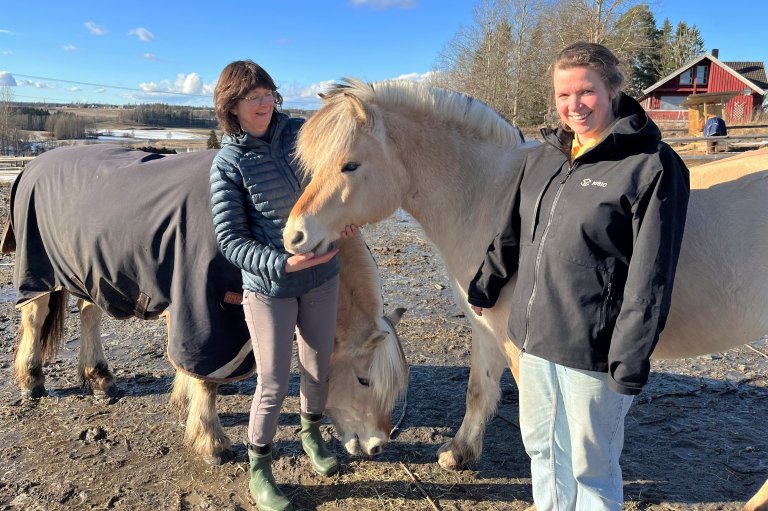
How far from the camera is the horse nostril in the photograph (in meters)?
1.93

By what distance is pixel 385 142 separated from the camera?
2092mm

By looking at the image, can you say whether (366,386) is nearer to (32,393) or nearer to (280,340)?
(280,340)

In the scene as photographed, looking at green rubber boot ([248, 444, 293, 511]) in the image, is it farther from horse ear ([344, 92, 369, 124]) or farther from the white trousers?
horse ear ([344, 92, 369, 124])

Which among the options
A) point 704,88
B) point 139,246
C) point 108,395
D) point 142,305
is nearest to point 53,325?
point 108,395

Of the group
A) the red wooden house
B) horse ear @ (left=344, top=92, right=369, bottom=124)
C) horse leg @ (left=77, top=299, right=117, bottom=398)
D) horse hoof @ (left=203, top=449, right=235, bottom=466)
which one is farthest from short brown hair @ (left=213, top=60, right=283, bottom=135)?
the red wooden house

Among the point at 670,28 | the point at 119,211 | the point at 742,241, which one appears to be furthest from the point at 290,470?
the point at 670,28

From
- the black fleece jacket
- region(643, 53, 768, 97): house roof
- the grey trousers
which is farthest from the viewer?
region(643, 53, 768, 97): house roof

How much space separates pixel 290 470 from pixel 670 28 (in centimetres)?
5222

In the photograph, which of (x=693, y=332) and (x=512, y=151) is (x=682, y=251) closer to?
(x=693, y=332)

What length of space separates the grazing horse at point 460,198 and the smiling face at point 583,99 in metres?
0.44

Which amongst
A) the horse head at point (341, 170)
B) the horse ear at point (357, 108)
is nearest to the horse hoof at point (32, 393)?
the horse head at point (341, 170)

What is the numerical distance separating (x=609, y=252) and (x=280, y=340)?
1.50 metres

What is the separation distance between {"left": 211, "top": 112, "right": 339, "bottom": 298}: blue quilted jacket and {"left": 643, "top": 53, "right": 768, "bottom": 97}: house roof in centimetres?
Result: 3680

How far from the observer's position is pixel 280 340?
92.5 inches
